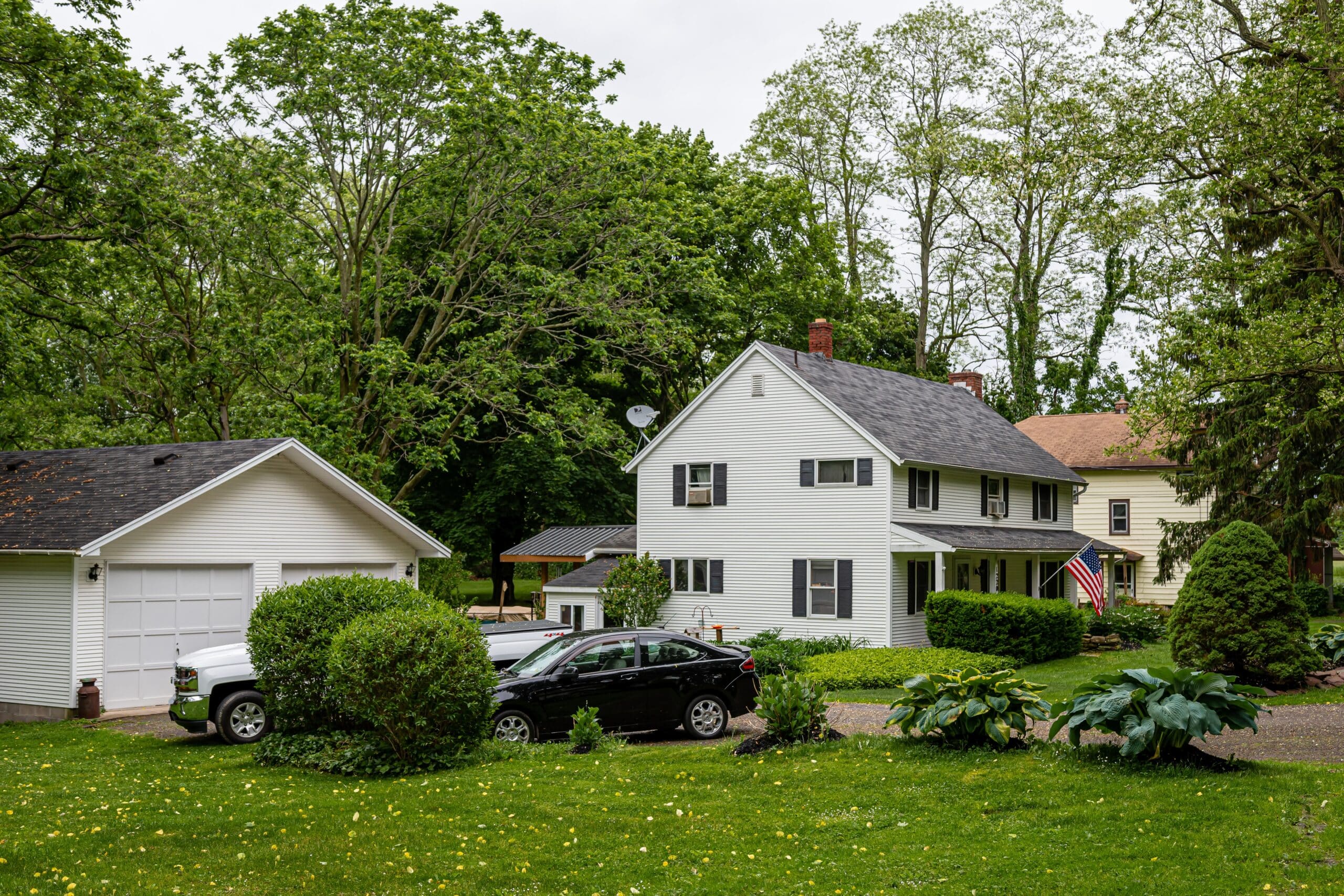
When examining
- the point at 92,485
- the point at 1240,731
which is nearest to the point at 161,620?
the point at 92,485

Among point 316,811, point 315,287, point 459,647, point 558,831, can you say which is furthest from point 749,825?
point 315,287

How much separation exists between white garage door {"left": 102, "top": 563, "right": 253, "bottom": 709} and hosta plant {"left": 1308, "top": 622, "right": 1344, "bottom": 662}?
18.9 m

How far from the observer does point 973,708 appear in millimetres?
11766

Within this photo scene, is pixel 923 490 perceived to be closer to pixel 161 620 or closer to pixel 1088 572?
pixel 1088 572

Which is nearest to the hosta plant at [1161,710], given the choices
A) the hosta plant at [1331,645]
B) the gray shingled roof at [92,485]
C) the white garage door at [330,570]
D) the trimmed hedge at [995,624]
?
the hosta plant at [1331,645]

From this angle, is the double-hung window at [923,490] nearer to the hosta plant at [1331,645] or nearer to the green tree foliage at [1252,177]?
the green tree foliage at [1252,177]

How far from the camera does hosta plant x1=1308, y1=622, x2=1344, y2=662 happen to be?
2002cm

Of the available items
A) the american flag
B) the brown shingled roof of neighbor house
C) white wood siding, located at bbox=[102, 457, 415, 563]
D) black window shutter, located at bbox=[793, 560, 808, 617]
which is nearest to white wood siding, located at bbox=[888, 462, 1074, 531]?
black window shutter, located at bbox=[793, 560, 808, 617]

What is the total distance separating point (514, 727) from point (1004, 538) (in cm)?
2068

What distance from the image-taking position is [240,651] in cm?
1589

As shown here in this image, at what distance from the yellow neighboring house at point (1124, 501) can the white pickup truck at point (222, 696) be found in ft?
114

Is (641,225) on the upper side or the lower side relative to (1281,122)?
upper

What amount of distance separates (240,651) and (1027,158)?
15.1 m

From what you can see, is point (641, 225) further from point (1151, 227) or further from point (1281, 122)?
point (1281, 122)
